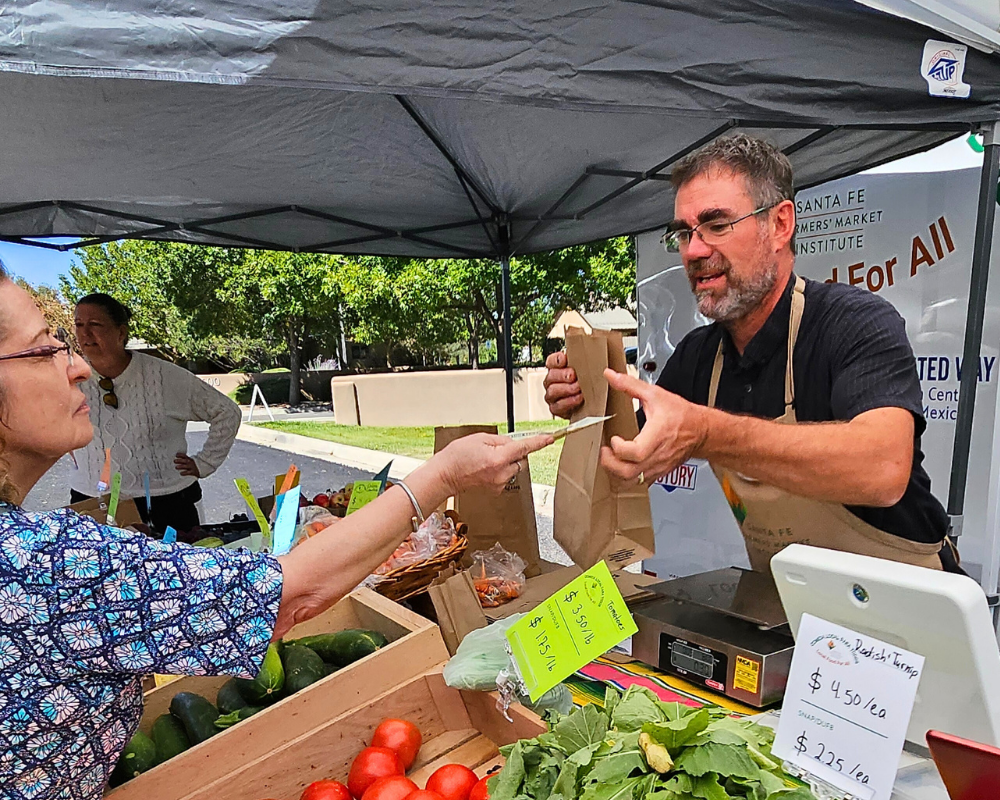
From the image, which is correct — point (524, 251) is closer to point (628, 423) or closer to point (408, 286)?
point (628, 423)

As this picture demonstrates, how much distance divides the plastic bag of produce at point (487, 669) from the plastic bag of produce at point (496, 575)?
20.3 inches

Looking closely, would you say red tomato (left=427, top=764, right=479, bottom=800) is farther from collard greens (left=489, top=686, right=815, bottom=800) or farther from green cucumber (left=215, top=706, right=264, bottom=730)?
green cucumber (left=215, top=706, right=264, bottom=730)

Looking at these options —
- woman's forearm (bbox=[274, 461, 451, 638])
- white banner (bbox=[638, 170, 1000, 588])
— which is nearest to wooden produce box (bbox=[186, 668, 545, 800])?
woman's forearm (bbox=[274, 461, 451, 638])

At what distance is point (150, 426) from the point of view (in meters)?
3.99

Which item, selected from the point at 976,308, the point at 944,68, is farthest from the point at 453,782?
the point at 944,68

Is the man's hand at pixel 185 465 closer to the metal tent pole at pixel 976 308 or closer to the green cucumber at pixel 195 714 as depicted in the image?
the green cucumber at pixel 195 714

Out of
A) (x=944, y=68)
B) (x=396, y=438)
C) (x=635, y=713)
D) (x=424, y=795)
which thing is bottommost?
(x=396, y=438)

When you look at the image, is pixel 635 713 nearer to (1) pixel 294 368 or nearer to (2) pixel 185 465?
(2) pixel 185 465

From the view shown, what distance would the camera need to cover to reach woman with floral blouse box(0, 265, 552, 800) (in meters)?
0.98

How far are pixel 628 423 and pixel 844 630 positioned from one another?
73 cm

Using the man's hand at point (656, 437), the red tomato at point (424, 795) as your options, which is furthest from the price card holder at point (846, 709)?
the red tomato at point (424, 795)

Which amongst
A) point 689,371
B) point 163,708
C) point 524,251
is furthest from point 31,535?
point 524,251

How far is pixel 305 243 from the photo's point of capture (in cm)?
498

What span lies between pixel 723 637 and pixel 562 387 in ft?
2.27
